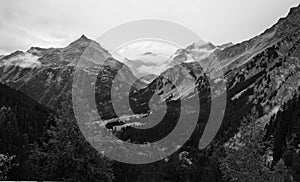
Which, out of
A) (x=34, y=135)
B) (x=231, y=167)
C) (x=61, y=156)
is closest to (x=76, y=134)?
(x=61, y=156)

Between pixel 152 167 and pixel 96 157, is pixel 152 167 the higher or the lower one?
the lower one

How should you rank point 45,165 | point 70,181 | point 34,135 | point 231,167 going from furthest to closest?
point 34,135 → point 231,167 → point 45,165 → point 70,181

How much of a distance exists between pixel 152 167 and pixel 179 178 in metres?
32.6

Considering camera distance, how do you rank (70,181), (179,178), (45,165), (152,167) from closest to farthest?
(70,181) < (45,165) < (152,167) < (179,178)

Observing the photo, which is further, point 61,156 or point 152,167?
point 152,167

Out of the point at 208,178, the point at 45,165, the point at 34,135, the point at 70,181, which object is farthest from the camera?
the point at 34,135

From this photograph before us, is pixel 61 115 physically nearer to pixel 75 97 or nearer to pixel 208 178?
pixel 75 97

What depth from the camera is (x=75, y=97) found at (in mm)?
30500

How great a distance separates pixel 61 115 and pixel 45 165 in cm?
387

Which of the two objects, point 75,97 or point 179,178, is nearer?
point 75,97

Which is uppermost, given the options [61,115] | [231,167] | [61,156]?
[61,115]

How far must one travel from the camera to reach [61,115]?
2802 centimetres

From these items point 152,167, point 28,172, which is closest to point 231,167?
point 28,172

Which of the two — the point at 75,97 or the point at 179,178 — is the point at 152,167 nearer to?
the point at 179,178
